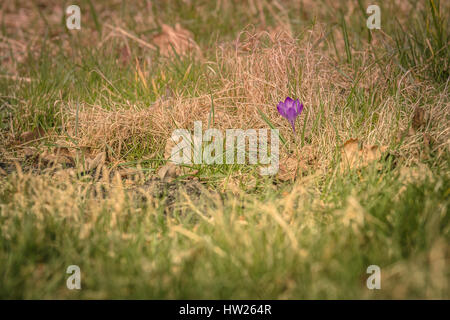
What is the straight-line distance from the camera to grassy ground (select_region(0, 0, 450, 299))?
4.77ft

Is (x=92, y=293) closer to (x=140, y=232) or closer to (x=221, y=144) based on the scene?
(x=140, y=232)

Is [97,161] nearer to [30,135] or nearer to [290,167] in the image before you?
[30,135]

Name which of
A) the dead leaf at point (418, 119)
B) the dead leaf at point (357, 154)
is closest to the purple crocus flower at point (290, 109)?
the dead leaf at point (357, 154)

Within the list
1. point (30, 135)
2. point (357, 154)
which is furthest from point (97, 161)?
point (357, 154)

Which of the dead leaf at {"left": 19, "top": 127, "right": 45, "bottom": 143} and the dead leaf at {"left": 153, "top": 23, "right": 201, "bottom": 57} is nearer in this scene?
the dead leaf at {"left": 19, "top": 127, "right": 45, "bottom": 143}

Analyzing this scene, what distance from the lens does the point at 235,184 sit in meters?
2.23

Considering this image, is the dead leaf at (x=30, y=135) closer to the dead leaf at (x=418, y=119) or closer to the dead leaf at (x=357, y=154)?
the dead leaf at (x=357, y=154)

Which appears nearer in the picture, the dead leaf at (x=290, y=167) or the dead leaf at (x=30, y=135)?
the dead leaf at (x=290, y=167)


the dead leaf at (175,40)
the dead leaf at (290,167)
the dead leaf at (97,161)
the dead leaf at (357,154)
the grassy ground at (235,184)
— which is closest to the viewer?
the grassy ground at (235,184)

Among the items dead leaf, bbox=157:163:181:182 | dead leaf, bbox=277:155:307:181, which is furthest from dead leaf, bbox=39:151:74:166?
dead leaf, bbox=277:155:307:181

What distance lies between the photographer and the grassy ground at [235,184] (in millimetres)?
1455

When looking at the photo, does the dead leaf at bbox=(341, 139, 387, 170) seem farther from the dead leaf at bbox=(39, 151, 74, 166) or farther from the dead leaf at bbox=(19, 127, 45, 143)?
the dead leaf at bbox=(19, 127, 45, 143)

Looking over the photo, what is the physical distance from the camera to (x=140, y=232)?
1678mm

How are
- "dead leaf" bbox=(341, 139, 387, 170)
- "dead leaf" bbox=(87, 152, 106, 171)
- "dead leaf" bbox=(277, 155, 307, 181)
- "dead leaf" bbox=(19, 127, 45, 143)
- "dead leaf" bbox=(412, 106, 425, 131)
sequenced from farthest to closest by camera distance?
"dead leaf" bbox=(19, 127, 45, 143) → "dead leaf" bbox=(87, 152, 106, 171) → "dead leaf" bbox=(412, 106, 425, 131) → "dead leaf" bbox=(277, 155, 307, 181) → "dead leaf" bbox=(341, 139, 387, 170)
